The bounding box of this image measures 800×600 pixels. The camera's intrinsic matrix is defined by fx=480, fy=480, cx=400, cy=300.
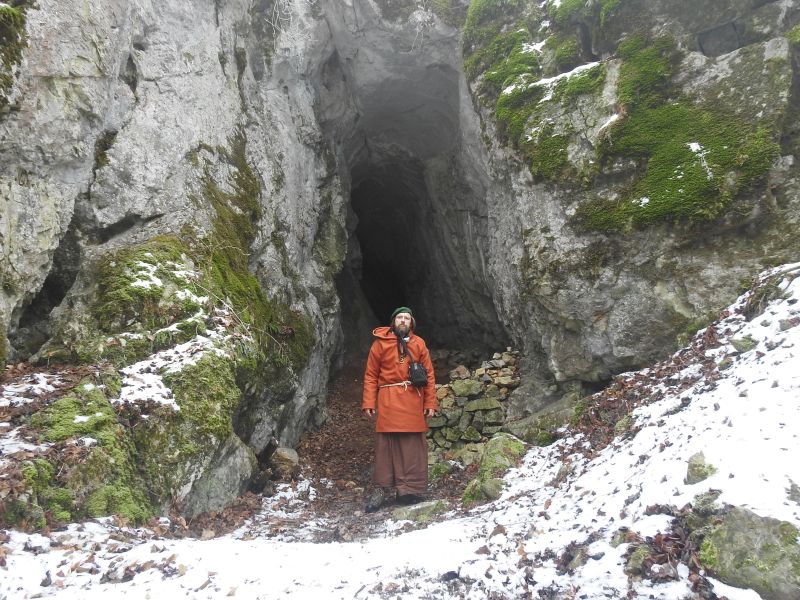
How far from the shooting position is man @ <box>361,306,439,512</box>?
21.3 feet

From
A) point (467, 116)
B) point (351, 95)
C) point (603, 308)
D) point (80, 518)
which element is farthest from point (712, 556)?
point (351, 95)

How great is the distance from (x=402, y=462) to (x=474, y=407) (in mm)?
2637

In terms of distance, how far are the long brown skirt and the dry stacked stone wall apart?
6.71ft

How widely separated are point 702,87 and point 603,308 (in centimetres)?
346

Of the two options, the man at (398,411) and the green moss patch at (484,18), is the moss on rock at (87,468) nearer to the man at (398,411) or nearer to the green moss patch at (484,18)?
the man at (398,411)

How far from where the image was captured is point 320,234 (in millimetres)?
10914

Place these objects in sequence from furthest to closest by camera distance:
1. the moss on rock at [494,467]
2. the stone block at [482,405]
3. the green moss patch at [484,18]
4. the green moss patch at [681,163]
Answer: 1. the green moss patch at [484,18]
2. the stone block at [482,405]
3. the green moss patch at [681,163]
4. the moss on rock at [494,467]

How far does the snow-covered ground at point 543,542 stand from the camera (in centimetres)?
288

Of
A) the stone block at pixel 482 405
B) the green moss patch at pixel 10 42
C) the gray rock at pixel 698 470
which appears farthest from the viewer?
the stone block at pixel 482 405

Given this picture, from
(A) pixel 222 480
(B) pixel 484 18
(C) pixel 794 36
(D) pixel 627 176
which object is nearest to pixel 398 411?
(A) pixel 222 480

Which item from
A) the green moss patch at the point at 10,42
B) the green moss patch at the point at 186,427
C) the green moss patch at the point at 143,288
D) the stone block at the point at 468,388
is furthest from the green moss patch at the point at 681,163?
the green moss patch at the point at 10,42

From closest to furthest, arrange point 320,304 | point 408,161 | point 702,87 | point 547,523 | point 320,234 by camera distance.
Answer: point 547,523 → point 702,87 → point 320,304 → point 320,234 → point 408,161

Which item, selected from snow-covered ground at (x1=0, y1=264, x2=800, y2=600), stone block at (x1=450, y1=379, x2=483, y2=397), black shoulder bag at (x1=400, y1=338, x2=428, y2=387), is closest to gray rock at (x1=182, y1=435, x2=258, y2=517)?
snow-covered ground at (x1=0, y1=264, x2=800, y2=600)

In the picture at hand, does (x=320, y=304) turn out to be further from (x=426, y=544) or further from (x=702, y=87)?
(x=702, y=87)
